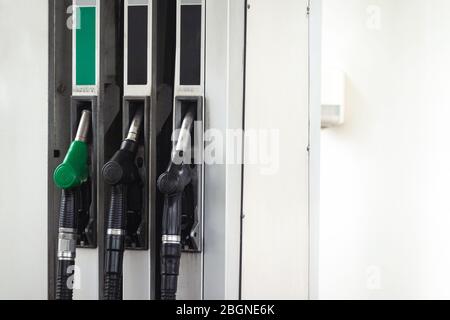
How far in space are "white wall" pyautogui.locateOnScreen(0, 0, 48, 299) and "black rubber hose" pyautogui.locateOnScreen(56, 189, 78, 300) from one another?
0.53ft

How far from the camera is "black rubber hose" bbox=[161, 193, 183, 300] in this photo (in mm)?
1100

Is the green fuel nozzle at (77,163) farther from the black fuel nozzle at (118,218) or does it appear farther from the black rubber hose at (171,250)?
the black rubber hose at (171,250)

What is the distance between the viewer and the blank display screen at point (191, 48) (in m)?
1.15

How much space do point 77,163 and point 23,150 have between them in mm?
240

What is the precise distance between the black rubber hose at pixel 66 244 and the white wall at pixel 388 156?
Answer: 145cm

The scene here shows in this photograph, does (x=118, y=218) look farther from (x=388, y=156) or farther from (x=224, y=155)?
(x=388, y=156)

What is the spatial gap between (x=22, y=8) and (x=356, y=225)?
1.63 meters

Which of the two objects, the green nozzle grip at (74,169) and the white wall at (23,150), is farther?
the white wall at (23,150)

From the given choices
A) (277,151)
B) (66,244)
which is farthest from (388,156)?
(66,244)

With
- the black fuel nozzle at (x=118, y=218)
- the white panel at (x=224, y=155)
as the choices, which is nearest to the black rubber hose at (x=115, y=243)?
the black fuel nozzle at (x=118, y=218)

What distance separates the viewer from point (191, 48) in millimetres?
1155

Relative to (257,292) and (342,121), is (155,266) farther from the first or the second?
(342,121)
